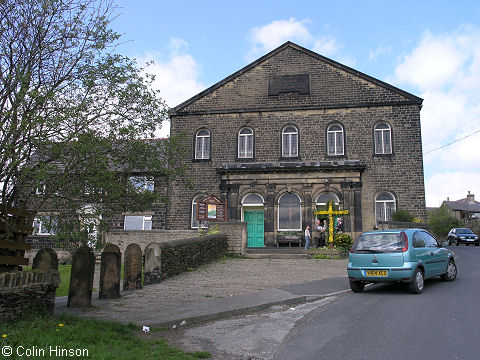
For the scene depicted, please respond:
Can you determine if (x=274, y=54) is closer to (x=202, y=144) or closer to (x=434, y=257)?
(x=202, y=144)

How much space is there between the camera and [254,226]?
84.1 feet

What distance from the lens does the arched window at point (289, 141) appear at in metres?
26.5

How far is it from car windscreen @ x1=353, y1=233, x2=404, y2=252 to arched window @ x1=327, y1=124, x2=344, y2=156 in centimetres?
1515

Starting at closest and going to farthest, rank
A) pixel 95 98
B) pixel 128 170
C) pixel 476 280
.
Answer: pixel 95 98, pixel 128 170, pixel 476 280

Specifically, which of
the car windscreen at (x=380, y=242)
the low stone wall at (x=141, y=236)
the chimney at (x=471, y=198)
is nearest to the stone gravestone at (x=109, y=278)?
the car windscreen at (x=380, y=242)

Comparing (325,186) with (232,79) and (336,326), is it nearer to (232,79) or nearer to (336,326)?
(232,79)

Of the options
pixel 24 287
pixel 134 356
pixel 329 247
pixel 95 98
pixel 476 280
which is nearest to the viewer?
pixel 134 356

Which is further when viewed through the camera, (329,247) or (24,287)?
(329,247)

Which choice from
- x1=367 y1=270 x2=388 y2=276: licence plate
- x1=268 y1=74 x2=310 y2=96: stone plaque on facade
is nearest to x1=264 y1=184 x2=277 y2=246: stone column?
x1=268 y1=74 x2=310 y2=96: stone plaque on facade

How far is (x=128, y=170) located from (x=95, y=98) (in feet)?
4.85

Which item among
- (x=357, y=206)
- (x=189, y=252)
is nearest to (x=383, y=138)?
(x=357, y=206)

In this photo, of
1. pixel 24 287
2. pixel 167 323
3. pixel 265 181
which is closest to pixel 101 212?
pixel 24 287

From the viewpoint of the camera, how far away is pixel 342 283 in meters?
12.3

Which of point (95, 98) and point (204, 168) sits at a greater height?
point (204, 168)
